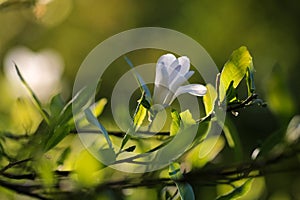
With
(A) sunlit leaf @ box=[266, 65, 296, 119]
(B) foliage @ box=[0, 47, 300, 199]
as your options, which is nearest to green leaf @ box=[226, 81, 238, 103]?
(B) foliage @ box=[0, 47, 300, 199]

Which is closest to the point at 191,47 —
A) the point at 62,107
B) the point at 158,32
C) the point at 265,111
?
the point at 158,32

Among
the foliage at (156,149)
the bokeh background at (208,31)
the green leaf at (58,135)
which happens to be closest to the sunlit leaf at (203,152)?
the foliage at (156,149)

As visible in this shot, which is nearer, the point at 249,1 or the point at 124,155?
the point at 124,155

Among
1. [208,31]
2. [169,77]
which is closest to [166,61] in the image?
[169,77]

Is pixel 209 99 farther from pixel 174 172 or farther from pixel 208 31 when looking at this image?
pixel 208 31

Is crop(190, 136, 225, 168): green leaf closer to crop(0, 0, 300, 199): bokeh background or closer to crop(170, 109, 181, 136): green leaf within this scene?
crop(170, 109, 181, 136): green leaf

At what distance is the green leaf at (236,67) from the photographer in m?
0.45

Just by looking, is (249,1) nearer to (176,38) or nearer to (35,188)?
(176,38)

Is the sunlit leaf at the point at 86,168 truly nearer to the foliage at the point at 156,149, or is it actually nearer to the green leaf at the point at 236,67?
the foliage at the point at 156,149

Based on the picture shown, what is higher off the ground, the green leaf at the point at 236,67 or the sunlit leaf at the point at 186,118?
the green leaf at the point at 236,67

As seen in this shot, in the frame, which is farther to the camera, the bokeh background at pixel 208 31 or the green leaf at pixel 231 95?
the bokeh background at pixel 208 31

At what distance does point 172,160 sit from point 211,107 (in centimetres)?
5

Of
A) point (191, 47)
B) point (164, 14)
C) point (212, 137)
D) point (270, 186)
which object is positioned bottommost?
point (270, 186)

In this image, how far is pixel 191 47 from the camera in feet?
4.64
